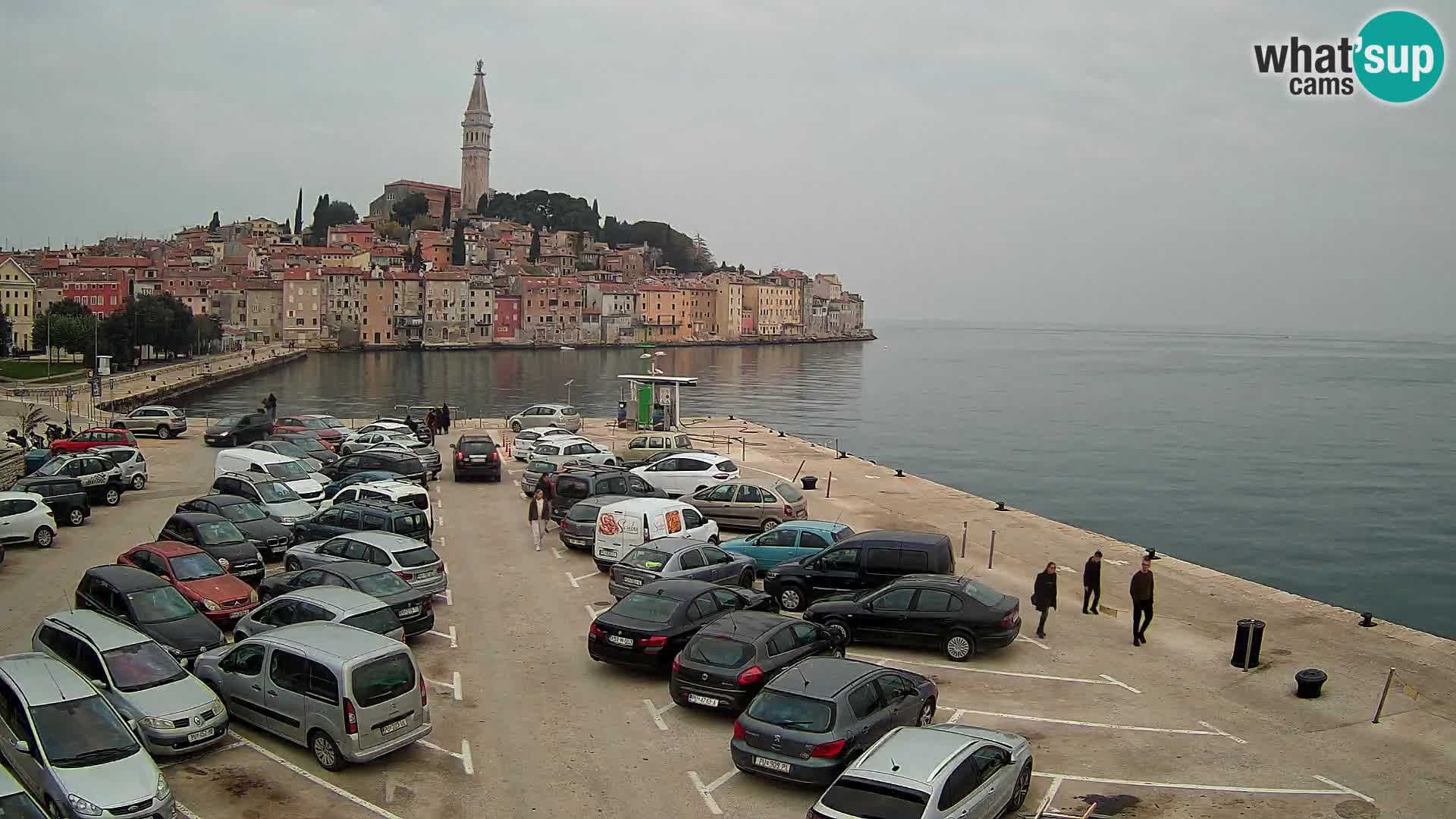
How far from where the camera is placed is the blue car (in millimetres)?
17516

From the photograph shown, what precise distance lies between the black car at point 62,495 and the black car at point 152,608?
942 centimetres

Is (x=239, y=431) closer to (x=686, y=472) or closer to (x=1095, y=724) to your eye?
(x=686, y=472)

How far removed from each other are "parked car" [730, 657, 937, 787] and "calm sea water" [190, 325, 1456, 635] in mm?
23325

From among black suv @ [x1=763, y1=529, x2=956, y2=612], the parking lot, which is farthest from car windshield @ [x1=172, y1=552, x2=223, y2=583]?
black suv @ [x1=763, y1=529, x2=956, y2=612]

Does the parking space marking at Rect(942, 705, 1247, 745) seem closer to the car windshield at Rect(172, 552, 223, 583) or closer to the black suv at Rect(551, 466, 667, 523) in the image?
the car windshield at Rect(172, 552, 223, 583)

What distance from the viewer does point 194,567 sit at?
1428cm

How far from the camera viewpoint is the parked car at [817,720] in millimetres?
9227

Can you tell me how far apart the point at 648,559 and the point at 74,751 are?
8.15 m

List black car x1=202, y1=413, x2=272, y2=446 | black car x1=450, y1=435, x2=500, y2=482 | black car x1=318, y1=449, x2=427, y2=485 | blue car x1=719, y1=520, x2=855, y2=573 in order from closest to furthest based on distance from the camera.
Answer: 1. blue car x1=719, y1=520, x2=855, y2=573
2. black car x1=318, y1=449, x2=427, y2=485
3. black car x1=450, y1=435, x2=500, y2=482
4. black car x1=202, y1=413, x2=272, y2=446

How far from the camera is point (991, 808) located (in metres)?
8.41

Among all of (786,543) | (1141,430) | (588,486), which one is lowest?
(1141,430)

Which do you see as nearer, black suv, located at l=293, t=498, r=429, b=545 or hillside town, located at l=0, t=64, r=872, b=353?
black suv, located at l=293, t=498, r=429, b=545

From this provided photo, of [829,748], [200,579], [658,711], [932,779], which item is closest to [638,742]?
[658,711]

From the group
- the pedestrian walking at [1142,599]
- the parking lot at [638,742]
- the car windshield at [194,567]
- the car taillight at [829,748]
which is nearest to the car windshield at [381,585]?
the parking lot at [638,742]
